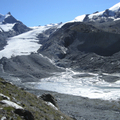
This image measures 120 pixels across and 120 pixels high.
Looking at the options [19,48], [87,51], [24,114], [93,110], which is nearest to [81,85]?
[93,110]

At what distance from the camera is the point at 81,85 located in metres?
23.3

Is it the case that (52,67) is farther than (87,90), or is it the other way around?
(52,67)

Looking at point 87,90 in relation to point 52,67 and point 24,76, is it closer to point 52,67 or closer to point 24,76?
point 24,76

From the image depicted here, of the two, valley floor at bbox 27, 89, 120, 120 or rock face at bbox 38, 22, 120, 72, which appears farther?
rock face at bbox 38, 22, 120, 72

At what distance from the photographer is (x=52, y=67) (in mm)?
33688

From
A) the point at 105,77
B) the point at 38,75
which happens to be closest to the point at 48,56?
the point at 38,75

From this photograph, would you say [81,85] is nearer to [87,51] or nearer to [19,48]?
[87,51]

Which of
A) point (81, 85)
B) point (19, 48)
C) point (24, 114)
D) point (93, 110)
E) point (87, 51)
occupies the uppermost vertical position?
point (19, 48)

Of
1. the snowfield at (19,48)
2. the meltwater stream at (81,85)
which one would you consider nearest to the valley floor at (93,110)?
the meltwater stream at (81,85)

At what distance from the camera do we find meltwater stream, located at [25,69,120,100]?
18984 millimetres

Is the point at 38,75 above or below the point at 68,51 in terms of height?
below

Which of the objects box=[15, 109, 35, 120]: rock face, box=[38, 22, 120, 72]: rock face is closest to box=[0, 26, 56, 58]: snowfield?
box=[38, 22, 120, 72]: rock face

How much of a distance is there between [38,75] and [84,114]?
18.3 m

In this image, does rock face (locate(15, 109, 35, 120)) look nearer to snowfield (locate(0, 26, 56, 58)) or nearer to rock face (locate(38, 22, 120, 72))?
rock face (locate(38, 22, 120, 72))
